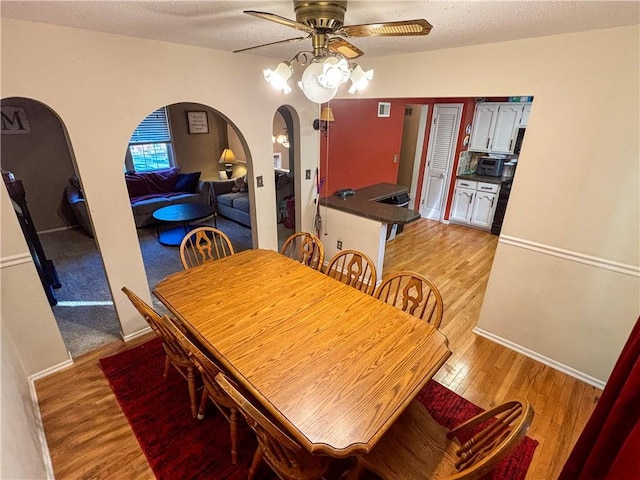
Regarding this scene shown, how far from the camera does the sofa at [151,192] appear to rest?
4.80m

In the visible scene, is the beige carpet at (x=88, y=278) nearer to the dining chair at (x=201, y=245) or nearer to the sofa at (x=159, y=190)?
the sofa at (x=159, y=190)

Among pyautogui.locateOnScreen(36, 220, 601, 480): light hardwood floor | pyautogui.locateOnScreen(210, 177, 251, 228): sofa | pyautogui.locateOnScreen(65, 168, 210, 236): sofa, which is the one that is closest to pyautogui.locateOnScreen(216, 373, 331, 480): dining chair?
pyautogui.locateOnScreen(36, 220, 601, 480): light hardwood floor

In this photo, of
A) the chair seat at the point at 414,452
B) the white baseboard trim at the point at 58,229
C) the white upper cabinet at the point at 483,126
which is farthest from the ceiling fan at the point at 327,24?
the white baseboard trim at the point at 58,229

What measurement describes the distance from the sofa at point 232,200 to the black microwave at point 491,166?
13.1 feet

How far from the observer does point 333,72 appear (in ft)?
4.07

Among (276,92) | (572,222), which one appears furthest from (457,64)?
(276,92)

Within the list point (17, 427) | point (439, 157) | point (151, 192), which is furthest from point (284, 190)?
point (17, 427)

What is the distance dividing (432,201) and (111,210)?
5007 mm

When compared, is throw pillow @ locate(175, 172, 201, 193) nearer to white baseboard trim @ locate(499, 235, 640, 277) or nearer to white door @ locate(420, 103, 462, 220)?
white door @ locate(420, 103, 462, 220)

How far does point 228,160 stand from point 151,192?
5.94 feet

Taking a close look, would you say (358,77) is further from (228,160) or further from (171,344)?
(228,160)

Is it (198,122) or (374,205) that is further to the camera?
(198,122)

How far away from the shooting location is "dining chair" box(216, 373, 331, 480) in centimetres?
107

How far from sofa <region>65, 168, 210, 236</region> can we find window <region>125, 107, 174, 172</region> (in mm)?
514
